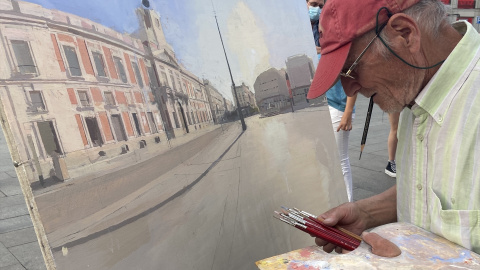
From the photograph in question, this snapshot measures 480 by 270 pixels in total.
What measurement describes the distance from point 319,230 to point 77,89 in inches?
28.2

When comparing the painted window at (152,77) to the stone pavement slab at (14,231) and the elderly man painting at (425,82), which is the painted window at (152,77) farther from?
the stone pavement slab at (14,231)

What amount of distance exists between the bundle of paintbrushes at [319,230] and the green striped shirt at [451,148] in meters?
0.21

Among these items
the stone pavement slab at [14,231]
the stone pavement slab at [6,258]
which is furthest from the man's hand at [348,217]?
the stone pavement slab at [6,258]

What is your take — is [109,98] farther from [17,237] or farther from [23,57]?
[17,237]

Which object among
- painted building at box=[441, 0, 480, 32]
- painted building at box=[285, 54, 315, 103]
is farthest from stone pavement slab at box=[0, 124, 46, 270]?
painted building at box=[441, 0, 480, 32]

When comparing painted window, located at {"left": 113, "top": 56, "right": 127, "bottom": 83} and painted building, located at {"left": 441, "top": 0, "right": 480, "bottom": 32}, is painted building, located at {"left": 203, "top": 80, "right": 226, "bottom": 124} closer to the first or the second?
painted window, located at {"left": 113, "top": 56, "right": 127, "bottom": 83}

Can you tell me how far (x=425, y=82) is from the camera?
0.86 m

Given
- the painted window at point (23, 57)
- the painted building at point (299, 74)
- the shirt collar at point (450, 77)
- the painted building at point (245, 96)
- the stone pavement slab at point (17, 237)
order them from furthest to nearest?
the stone pavement slab at point (17, 237) < the painted building at point (299, 74) < the painted building at point (245, 96) < the shirt collar at point (450, 77) < the painted window at point (23, 57)

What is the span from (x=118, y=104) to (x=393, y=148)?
2.88 m

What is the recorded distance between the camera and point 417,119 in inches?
36.4

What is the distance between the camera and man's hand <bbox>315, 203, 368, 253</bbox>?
1037 millimetres

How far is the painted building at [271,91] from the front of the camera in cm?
110

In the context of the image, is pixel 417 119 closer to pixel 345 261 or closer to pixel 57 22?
pixel 345 261

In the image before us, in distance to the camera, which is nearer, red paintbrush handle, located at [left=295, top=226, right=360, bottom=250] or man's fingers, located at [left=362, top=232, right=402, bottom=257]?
→ man's fingers, located at [left=362, top=232, right=402, bottom=257]
